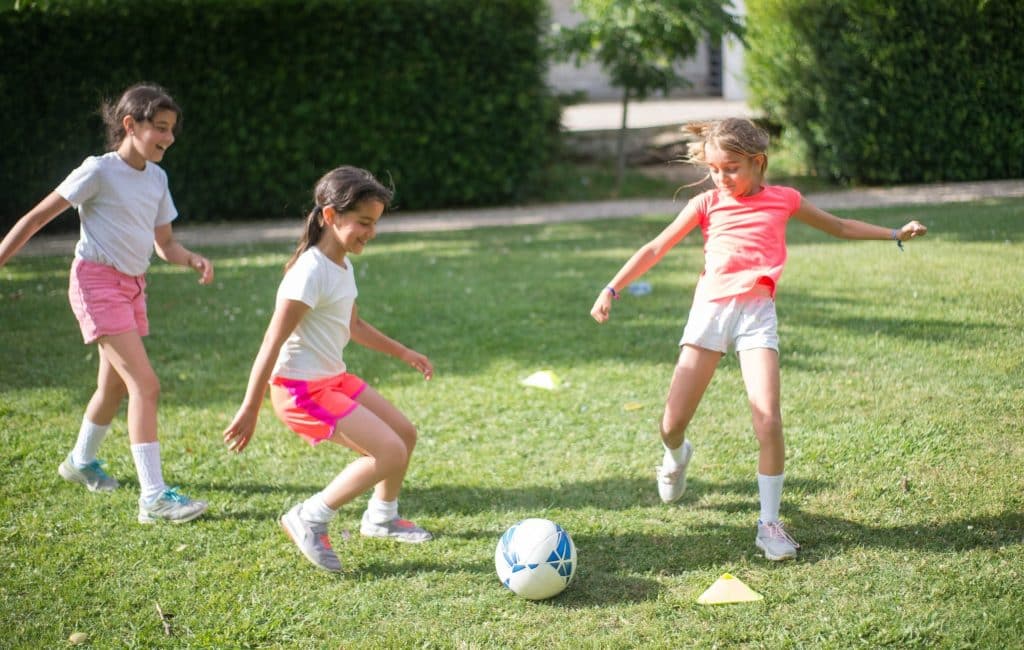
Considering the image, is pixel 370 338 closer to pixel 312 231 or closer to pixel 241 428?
pixel 312 231

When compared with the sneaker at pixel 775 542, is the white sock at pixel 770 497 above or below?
above

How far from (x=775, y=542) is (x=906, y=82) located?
34.1 feet

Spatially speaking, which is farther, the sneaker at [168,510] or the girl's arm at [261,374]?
the sneaker at [168,510]

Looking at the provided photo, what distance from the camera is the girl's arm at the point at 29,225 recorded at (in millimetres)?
4195

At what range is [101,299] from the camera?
441 centimetres

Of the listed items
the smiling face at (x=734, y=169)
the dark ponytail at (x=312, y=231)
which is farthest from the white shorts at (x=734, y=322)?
the dark ponytail at (x=312, y=231)

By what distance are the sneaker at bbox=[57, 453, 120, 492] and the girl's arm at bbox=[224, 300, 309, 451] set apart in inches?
55.9

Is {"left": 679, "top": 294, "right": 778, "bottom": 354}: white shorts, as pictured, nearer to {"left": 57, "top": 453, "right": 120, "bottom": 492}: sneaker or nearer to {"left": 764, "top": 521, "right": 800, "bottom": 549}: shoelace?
{"left": 764, "top": 521, "right": 800, "bottom": 549}: shoelace

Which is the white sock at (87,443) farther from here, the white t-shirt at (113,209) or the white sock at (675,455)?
the white sock at (675,455)

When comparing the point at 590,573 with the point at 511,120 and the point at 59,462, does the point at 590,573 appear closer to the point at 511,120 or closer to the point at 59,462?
the point at 59,462

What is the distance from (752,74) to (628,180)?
7.24 feet

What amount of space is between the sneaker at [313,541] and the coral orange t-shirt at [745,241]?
5.77 feet

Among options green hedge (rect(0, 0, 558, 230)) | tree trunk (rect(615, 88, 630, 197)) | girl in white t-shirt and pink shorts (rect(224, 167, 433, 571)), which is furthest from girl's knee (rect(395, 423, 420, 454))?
tree trunk (rect(615, 88, 630, 197))

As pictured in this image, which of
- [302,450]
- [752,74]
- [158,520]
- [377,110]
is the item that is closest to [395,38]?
A: [377,110]
